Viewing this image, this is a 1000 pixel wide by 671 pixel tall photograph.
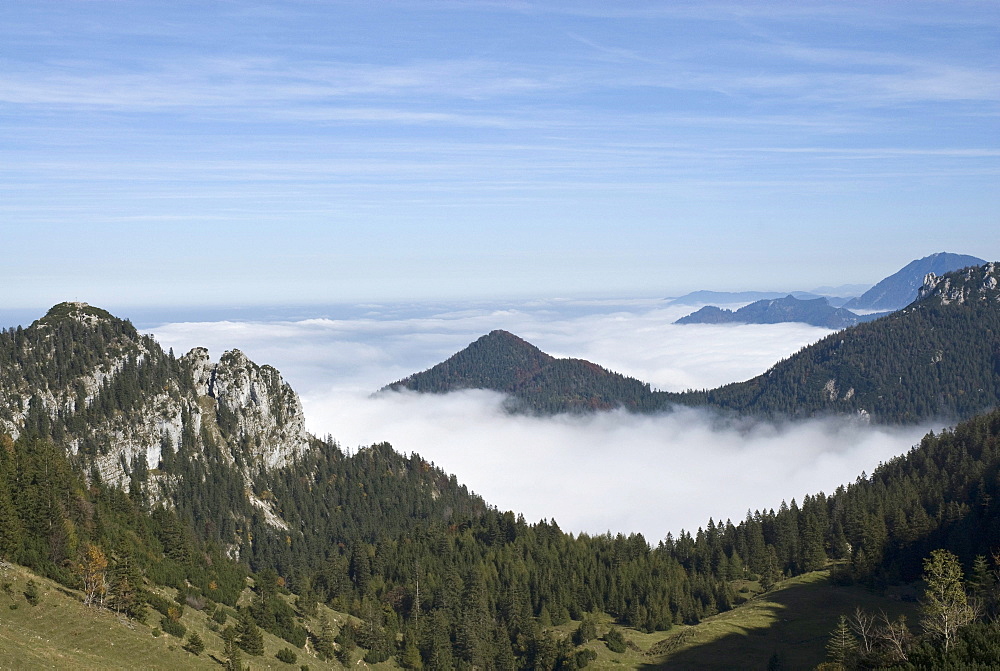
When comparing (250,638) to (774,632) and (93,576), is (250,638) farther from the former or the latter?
(774,632)

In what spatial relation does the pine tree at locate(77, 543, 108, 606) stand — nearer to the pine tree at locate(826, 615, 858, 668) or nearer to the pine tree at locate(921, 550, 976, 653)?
the pine tree at locate(826, 615, 858, 668)

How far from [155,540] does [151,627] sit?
44175mm

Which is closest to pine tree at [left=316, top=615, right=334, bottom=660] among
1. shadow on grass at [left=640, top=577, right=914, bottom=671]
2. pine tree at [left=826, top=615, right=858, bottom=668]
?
shadow on grass at [left=640, top=577, right=914, bottom=671]

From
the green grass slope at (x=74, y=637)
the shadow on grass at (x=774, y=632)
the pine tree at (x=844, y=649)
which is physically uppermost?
the green grass slope at (x=74, y=637)

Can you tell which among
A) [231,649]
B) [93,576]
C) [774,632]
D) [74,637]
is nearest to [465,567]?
[774,632]

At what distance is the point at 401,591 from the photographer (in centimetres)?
16725

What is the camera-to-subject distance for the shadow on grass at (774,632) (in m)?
127

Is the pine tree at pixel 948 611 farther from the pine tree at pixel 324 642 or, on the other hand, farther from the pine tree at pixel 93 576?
the pine tree at pixel 93 576

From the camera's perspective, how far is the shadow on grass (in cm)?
12675

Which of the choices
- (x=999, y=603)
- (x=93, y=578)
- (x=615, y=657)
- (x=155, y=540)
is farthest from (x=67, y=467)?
(x=999, y=603)

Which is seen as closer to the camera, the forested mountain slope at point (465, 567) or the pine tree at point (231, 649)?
the pine tree at point (231, 649)

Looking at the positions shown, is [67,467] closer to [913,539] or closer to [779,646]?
[779,646]

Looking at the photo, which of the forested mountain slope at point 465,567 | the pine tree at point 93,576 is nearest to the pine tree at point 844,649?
the forested mountain slope at point 465,567

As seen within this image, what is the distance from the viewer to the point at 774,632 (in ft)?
453
